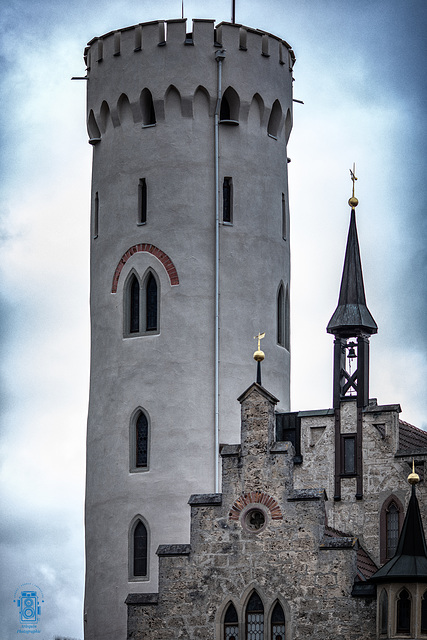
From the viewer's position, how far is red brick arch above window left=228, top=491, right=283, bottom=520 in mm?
63438

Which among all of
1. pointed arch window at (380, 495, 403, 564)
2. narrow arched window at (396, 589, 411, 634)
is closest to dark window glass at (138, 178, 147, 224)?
pointed arch window at (380, 495, 403, 564)

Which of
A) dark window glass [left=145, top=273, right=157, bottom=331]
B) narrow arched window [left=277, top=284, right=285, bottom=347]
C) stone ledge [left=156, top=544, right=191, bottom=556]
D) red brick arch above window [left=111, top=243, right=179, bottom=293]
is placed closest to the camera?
stone ledge [left=156, top=544, right=191, bottom=556]

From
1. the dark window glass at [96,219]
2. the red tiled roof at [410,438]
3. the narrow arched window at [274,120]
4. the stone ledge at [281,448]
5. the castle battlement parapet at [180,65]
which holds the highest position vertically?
the castle battlement parapet at [180,65]

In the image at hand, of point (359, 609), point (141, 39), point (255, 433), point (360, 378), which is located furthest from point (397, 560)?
point (141, 39)

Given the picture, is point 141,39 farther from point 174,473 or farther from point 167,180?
point 174,473

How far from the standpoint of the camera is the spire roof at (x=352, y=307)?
7356cm

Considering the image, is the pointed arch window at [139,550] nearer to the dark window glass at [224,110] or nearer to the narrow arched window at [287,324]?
the narrow arched window at [287,324]

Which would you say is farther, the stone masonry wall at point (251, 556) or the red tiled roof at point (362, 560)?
the red tiled roof at point (362, 560)

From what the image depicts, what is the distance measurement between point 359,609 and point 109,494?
15361mm

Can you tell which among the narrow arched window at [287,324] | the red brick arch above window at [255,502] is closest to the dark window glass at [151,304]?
the narrow arched window at [287,324]

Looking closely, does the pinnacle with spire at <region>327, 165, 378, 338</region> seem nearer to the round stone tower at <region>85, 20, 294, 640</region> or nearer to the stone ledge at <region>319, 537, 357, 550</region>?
the round stone tower at <region>85, 20, 294, 640</region>

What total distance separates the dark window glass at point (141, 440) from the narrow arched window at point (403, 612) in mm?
15755

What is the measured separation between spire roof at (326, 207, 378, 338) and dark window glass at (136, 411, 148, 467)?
725cm

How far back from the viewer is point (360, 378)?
72.9 meters
